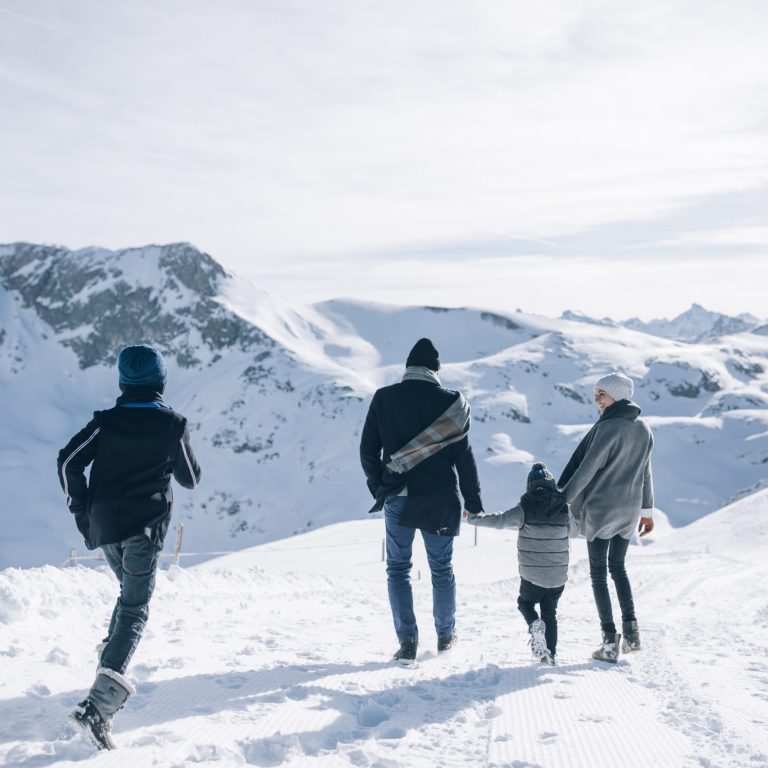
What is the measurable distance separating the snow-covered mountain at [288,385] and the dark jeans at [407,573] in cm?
6957

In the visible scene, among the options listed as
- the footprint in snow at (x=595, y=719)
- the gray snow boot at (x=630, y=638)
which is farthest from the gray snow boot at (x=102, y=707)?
the gray snow boot at (x=630, y=638)

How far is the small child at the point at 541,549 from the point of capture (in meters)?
5.51

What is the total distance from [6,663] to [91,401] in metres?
124

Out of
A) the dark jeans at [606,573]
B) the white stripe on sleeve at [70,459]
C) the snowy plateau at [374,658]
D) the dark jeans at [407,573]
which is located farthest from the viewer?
the dark jeans at [606,573]

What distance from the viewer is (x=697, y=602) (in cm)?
995

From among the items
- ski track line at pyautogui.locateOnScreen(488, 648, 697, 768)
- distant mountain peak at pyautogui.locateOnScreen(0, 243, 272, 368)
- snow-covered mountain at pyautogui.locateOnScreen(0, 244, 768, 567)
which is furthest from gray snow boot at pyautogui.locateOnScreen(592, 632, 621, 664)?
distant mountain peak at pyautogui.locateOnScreen(0, 243, 272, 368)

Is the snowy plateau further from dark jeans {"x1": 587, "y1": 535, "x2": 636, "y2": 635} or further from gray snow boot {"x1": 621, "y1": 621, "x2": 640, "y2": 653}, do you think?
dark jeans {"x1": 587, "y1": 535, "x2": 636, "y2": 635}

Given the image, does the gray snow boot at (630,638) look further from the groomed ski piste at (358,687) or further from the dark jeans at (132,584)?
the dark jeans at (132,584)

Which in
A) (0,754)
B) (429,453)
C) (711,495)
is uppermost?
(429,453)

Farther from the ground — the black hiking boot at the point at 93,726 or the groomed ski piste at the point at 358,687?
the black hiking boot at the point at 93,726

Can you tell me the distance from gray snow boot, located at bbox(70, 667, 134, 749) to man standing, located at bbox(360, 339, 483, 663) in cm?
229

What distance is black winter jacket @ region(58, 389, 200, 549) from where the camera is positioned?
13.1ft

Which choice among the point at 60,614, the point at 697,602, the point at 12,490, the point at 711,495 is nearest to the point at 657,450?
the point at 711,495

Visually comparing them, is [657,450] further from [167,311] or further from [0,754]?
[0,754]
